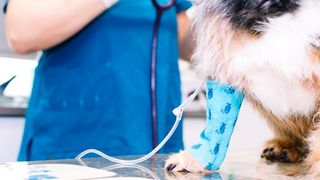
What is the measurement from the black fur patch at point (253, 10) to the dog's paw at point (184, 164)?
0.66 ft

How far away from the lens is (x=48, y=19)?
0.94 metres

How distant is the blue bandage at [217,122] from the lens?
2.02 feet

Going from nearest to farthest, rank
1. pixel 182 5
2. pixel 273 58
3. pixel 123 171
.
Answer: pixel 273 58, pixel 123 171, pixel 182 5

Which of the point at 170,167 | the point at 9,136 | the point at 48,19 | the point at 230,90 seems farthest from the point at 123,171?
the point at 9,136

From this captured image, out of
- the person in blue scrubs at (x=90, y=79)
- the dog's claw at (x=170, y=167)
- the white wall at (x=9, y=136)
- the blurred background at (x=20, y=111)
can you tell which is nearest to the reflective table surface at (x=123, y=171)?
the dog's claw at (x=170, y=167)

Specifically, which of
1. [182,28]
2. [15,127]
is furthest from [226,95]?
[15,127]

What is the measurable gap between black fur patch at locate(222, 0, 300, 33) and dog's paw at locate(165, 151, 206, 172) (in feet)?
0.66

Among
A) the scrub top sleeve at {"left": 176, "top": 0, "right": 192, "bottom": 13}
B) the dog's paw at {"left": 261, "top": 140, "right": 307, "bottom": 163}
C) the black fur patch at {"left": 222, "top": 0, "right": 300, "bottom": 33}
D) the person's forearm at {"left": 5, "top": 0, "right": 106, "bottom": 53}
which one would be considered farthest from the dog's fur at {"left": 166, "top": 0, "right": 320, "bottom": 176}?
the scrub top sleeve at {"left": 176, "top": 0, "right": 192, "bottom": 13}

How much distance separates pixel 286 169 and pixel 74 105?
1.54 ft

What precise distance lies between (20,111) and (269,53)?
1037mm

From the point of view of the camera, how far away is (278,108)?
1.98 feet

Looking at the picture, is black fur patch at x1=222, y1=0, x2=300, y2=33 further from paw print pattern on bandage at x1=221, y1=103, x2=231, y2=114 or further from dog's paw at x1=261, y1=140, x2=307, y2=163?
dog's paw at x1=261, y1=140, x2=307, y2=163

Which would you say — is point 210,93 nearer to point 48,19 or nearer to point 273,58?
point 273,58

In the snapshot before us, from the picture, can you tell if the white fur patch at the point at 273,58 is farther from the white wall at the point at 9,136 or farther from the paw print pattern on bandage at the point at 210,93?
the white wall at the point at 9,136
